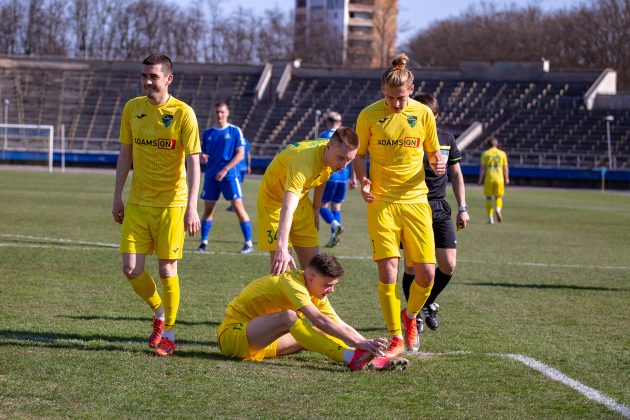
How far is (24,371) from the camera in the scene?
253 inches

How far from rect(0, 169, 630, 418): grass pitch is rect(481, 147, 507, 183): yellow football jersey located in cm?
862

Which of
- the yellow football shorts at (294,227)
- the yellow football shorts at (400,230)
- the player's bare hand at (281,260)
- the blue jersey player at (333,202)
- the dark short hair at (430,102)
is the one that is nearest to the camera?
the player's bare hand at (281,260)

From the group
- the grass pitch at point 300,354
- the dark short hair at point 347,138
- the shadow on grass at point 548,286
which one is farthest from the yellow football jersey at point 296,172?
the shadow on grass at point 548,286

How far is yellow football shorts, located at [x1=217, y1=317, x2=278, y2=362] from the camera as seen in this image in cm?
704

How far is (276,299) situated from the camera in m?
7.09

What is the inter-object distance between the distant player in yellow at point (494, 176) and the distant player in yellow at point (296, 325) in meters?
17.4

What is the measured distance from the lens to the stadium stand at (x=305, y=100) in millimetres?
59375

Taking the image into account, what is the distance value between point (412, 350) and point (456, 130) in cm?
5436

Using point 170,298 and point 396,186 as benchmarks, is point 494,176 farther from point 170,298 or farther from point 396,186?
point 170,298

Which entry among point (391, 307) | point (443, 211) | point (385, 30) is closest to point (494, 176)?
point (443, 211)

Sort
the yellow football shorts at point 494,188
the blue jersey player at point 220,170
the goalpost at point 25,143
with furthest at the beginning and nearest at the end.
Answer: the goalpost at point 25,143 → the yellow football shorts at point 494,188 → the blue jersey player at point 220,170

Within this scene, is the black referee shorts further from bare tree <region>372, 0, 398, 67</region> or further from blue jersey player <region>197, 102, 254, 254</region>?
bare tree <region>372, 0, 398, 67</region>

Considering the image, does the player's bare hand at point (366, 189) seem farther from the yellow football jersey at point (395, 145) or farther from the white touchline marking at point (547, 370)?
the white touchline marking at point (547, 370)

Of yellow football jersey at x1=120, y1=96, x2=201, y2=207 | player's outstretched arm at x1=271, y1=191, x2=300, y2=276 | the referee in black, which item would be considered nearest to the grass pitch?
the referee in black
